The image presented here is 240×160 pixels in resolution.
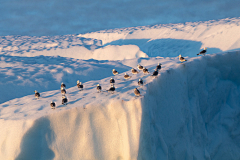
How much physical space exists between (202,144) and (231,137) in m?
2.95

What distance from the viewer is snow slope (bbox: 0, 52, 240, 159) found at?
731 centimetres

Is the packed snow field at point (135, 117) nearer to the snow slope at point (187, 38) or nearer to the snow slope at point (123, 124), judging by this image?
the snow slope at point (123, 124)

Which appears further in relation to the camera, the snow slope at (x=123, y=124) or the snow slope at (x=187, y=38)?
the snow slope at (x=187, y=38)

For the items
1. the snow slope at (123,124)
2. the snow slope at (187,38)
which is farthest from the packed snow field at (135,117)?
the snow slope at (187,38)

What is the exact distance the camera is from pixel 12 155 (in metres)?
7.12

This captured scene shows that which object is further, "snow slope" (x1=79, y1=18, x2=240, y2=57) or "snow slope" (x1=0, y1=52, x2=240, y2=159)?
"snow slope" (x1=79, y1=18, x2=240, y2=57)

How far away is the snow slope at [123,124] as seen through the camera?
7309 millimetres

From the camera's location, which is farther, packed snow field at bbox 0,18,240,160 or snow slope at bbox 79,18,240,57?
snow slope at bbox 79,18,240,57

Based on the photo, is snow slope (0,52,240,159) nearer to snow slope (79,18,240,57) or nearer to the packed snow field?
the packed snow field

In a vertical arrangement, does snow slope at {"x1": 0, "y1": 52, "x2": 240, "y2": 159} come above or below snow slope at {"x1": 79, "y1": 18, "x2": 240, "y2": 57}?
below

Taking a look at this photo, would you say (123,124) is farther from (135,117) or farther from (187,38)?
(187,38)

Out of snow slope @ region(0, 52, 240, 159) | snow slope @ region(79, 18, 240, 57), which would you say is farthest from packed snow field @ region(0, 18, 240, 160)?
snow slope @ region(79, 18, 240, 57)

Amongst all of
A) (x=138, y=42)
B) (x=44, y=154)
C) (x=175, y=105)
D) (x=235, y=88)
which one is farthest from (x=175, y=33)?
(x=44, y=154)

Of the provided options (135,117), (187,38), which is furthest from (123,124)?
(187,38)
